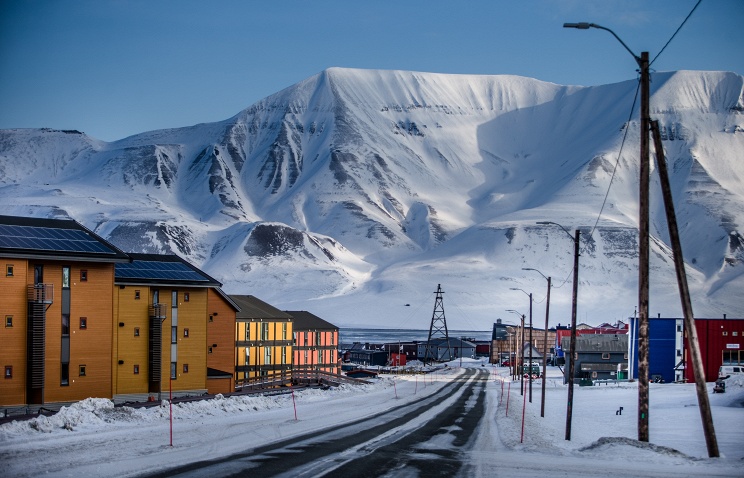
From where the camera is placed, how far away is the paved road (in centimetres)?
2728

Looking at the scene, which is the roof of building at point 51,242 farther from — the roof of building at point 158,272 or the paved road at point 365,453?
the paved road at point 365,453

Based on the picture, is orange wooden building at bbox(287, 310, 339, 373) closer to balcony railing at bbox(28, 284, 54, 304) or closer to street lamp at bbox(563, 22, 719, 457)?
→ balcony railing at bbox(28, 284, 54, 304)

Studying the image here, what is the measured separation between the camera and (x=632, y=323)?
117 metres

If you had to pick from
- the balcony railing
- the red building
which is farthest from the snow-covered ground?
the red building

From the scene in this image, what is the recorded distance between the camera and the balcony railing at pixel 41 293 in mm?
49041

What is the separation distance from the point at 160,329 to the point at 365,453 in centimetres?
3019

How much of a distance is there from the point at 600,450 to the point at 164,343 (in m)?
35.3

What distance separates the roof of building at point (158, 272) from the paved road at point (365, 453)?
17.5m

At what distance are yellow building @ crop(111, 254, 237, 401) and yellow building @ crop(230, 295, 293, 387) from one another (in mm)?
12240

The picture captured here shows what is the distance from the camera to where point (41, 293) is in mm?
49406

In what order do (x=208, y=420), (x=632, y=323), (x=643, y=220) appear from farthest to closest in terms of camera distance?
(x=632, y=323) < (x=208, y=420) < (x=643, y=220)

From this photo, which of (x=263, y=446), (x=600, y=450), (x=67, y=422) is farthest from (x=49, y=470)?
(x=600, y=450)

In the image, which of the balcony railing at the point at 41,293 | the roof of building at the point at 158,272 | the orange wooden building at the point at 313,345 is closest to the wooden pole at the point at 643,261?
the balcony railing at the point at 41,293

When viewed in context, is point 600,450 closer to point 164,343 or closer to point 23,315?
point 23,315
